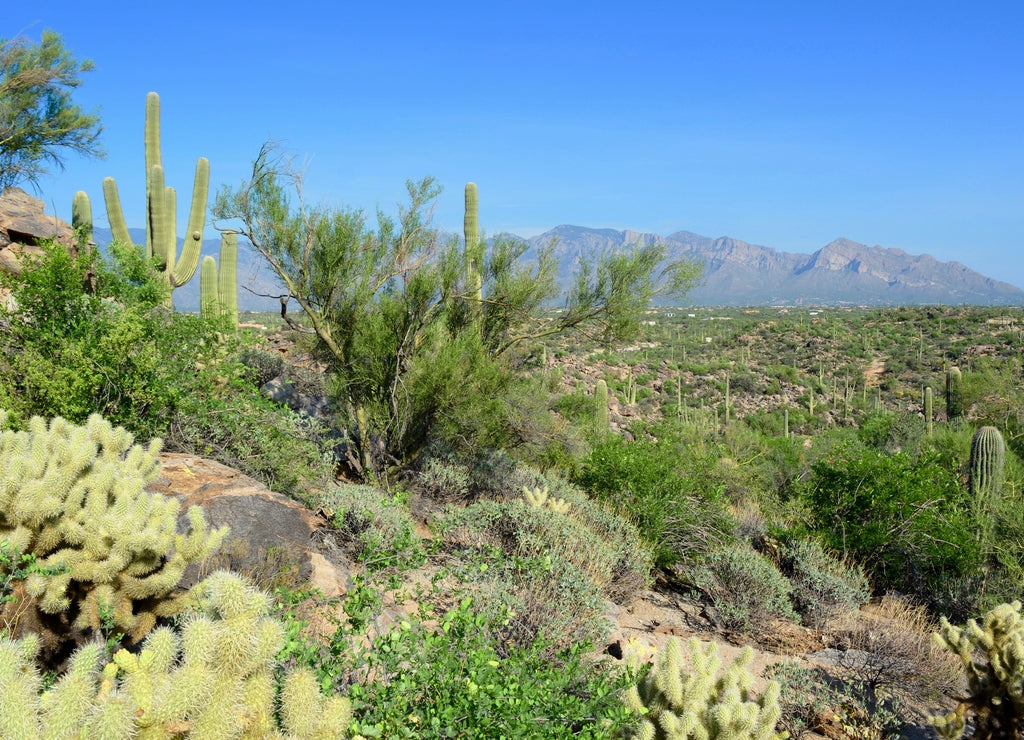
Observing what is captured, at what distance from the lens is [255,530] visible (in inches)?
207

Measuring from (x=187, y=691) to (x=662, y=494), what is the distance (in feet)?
26.0

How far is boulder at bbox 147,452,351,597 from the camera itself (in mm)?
4879

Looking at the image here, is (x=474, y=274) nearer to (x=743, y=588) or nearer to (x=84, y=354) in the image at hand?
(x=84, y=354)

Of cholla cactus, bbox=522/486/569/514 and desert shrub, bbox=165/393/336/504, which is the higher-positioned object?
desert shrub, bbox=165/393/336/504

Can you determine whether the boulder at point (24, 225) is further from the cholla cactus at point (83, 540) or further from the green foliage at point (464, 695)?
the green foliage at point (464, 695)

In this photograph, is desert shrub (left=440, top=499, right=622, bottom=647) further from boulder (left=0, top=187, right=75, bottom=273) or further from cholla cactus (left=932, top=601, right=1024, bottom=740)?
boulder (left=0, top=187, right=75, bottom=273)

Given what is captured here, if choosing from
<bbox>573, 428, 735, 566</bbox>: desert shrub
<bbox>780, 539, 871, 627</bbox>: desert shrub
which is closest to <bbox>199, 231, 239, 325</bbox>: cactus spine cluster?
<bbox>573, 428, 735, 566</bbox>: desert shrub

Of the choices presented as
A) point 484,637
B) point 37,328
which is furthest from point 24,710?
point 37,328

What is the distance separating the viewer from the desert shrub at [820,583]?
23.8ft

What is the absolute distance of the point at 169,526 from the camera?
3982 millimetres

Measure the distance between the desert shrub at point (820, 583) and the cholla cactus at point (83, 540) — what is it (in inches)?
238

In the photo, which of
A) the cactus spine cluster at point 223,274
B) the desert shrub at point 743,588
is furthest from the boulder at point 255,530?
the cactus spine cluster at point 223,274

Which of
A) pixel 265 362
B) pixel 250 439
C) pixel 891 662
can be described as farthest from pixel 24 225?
pixel 891 662

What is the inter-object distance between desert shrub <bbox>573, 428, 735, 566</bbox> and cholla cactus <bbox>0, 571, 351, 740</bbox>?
21.5 feet
